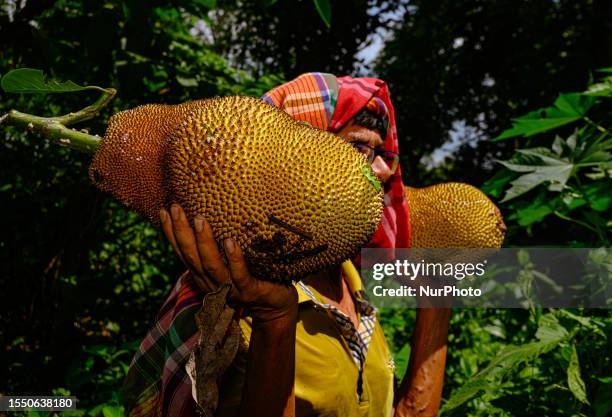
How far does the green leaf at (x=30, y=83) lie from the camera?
71cm

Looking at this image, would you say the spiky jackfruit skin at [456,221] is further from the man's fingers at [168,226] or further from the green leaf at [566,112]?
the man's fingers at [168,226]

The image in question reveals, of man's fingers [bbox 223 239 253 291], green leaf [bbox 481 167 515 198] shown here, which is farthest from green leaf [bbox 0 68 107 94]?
green leaf [bbox 481 167 515 198]

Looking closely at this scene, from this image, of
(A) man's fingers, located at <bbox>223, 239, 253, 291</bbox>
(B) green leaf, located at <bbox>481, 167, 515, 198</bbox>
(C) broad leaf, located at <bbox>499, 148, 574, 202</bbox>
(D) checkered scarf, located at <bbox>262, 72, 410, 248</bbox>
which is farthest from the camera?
(B) green leaf, located at <bbox>481, 167, 515, 198</bbox>

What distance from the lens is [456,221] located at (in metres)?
1.36

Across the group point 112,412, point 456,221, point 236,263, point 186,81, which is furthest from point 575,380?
point 186,81

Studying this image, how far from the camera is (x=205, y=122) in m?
0.72

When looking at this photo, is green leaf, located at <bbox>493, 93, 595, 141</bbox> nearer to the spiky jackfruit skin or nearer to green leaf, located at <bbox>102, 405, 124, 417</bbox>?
the spiky jackfruit skin

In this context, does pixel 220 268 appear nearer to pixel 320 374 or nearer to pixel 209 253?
pixel 209 253

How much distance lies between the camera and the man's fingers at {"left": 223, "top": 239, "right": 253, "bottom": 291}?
0.68 metres

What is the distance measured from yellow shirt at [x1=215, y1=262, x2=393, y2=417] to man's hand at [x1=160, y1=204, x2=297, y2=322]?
0.17 m

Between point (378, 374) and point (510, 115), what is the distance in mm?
6177

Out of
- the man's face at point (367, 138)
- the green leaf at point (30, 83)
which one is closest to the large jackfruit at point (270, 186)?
the green leaf at point (30, 83)

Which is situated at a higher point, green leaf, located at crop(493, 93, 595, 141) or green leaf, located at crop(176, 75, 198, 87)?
green leaf, located at crop(176, 75, 198, 87)

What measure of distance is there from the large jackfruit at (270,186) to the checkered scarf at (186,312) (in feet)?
0.68
